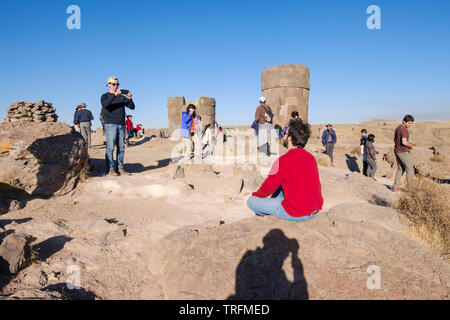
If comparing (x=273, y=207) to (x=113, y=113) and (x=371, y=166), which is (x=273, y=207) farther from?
(x=371, y=166)

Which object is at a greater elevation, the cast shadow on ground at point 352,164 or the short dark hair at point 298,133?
the short dark hair at point 298,133

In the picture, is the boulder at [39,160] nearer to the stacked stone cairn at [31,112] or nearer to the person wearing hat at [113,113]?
the person wearing hat at [113,113]

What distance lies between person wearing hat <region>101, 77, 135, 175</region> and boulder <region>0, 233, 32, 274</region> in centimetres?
338

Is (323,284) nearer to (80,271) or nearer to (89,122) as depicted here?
(80,271)

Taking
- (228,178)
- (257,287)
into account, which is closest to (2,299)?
(257,287)

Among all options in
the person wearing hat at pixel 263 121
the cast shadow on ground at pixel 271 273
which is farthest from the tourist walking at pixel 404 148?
the cast shadow on ground at pixel 271 273

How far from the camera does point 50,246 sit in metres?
3.12

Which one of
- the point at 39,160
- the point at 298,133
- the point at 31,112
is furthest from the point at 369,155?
the point at 31,112

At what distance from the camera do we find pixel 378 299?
2.03m

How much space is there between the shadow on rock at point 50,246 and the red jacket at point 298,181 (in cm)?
264

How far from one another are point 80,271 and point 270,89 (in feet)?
34.9

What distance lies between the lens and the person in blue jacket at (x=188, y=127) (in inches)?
299

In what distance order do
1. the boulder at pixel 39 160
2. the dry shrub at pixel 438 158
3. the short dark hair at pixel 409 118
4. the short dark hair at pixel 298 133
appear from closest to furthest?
1. the short dark hair at pixel 298 133
2. the boulder at pixel 39 160
3. the short dark hair at pixel 409 118
4. the dry shrub at pixel 438 158

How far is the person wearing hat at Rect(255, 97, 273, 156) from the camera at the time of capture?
807 centimetres
